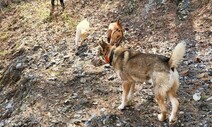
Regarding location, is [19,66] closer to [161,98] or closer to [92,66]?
[92,66]

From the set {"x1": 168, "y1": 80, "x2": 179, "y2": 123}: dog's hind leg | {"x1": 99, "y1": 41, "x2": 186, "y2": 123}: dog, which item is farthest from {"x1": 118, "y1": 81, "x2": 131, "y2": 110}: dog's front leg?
{"x1": 168, "y1": 80, "x2": 179, "y2": 123}: dog's hind leg

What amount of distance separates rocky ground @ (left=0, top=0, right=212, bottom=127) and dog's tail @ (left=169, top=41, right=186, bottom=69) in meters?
1.29

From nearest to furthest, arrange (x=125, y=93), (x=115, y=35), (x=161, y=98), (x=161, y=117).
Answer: (x=161, y=98) → (x=161, y=117) → (x=125, y=93) → (x=115, y=35)

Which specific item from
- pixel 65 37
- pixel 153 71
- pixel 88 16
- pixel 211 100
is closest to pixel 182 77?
pixel 211 100

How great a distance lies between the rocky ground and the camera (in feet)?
23.4

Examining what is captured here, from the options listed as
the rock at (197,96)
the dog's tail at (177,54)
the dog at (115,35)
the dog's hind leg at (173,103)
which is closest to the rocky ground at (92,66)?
the rock at (197,96)

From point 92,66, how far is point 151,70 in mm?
3237

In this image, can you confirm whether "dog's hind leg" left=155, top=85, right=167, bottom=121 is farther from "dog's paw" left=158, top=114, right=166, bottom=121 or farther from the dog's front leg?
the dog's front leg

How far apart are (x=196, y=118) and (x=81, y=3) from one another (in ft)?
29.8

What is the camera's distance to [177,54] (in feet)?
19.5

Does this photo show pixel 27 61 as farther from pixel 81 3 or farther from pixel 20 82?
pixel 81 3

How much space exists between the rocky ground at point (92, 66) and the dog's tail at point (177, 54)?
4.22ft

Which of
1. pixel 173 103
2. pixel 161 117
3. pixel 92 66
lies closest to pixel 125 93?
pixel 161 117

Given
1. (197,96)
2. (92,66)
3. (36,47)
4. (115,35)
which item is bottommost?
(197,96)
